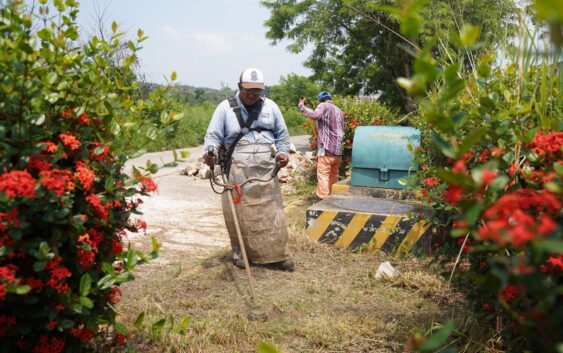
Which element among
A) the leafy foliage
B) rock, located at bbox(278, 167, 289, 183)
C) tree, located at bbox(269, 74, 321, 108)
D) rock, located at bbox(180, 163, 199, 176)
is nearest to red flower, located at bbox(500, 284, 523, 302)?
the leafy foliage

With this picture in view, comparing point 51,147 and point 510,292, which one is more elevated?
point 51,147

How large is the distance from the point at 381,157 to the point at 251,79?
2.68 m

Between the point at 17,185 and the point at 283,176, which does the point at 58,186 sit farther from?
the point at 283,176

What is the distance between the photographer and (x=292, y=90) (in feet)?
147

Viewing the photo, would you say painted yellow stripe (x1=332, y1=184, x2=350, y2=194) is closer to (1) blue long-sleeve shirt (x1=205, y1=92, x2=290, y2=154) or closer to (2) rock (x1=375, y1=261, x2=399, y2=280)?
(1) blue long-sleeve shirt (x1=205, y1=92, x2=290, y2=154)

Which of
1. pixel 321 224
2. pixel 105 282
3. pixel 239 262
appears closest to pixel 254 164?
pixel 239 262

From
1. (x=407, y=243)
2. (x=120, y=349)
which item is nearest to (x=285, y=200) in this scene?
(x=407, y=243)

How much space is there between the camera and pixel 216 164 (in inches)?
194

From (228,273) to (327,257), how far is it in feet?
3.53

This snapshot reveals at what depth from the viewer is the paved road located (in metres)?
5.95

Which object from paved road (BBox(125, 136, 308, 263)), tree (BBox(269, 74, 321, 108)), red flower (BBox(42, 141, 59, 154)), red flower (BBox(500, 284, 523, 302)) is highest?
tree (BBox(269, 74, 321, 108))

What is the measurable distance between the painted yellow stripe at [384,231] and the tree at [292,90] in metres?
38.6

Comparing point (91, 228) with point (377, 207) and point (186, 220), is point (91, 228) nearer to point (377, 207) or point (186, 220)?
point (377, 207)

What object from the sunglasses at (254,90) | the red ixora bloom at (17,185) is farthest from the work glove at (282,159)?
the red ixora bloom at (17,185)
